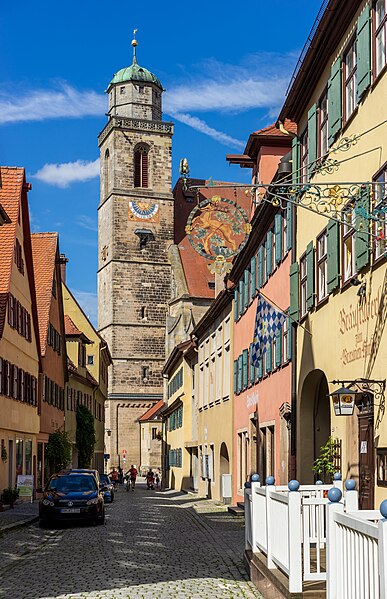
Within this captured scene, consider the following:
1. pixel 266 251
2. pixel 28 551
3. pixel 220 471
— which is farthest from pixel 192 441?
pixel 28 551

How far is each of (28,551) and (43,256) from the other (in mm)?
26701

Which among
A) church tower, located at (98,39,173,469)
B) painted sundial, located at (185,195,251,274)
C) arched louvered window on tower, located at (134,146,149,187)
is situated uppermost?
arched louvered window on tower, located at (134,146,149,187)

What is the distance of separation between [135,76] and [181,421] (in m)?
45.6

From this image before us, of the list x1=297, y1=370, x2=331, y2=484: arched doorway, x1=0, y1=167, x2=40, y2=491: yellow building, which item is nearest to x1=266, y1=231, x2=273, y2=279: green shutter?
x1=297, y1=370, x2=331, y2=484: arched doorway

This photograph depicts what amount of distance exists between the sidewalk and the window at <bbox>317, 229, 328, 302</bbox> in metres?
8.52

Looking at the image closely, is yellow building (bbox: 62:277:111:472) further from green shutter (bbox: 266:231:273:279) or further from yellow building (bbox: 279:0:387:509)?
yellow building (bbox: 279:0:387:509)

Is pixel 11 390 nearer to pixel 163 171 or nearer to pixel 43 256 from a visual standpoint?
pixel 43 256

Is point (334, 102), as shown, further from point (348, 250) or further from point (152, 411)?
point (152, 411)

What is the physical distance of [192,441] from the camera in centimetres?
A: 4912

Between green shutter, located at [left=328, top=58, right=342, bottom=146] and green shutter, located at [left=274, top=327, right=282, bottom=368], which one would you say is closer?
green shutter, located at [left=328, top=58, right=342, bottom=146]

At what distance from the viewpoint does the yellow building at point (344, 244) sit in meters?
13.0

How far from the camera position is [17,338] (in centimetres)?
3378

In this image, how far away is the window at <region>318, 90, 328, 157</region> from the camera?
57.0ft

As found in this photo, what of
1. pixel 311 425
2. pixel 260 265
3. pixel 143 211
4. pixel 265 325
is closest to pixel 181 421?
pixel 260 265
